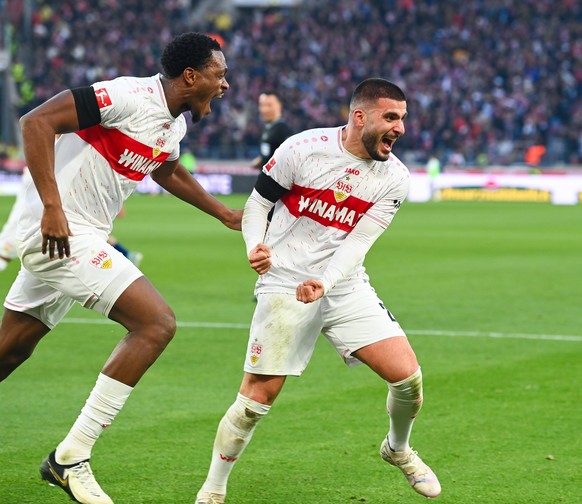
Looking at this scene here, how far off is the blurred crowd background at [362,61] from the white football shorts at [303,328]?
36076mm

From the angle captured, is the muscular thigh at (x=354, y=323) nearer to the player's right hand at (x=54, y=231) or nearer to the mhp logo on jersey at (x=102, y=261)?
the mhp logo on jersey at (x=102, y=261)

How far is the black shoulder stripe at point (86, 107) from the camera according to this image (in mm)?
5316

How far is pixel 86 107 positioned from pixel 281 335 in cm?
142

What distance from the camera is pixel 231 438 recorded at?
5.41 m

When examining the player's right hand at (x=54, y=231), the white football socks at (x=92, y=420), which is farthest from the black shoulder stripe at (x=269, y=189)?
the white football socks at (x=92, y=420)

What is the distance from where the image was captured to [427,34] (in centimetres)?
4828

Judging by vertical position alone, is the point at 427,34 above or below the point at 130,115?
below

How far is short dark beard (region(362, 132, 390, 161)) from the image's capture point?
18.0ft

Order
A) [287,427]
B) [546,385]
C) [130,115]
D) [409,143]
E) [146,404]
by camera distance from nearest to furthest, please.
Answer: [130,115]
[287,427]
[146,404]
[546,385]
[409,143]

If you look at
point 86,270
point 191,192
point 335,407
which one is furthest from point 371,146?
point 335,407

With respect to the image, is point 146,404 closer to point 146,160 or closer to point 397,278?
point 146,160

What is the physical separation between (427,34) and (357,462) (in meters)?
43.6

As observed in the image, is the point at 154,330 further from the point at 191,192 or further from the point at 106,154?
the point at 191,192

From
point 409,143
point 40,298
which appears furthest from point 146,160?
point 409,143
